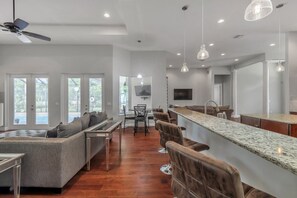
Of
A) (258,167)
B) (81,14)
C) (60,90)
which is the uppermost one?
(81,14)

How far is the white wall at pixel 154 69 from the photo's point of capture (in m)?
7.97

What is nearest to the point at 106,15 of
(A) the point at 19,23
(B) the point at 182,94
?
(A) the point at 19,23

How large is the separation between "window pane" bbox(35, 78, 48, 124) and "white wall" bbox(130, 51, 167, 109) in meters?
3.50

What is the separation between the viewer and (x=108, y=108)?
23.6 ft

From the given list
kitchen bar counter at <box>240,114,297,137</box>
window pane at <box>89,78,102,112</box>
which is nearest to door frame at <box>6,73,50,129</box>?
window pane at <box>89,78,102,112</box>

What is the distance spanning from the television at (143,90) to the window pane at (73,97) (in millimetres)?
2373

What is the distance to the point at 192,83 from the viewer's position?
498 inches

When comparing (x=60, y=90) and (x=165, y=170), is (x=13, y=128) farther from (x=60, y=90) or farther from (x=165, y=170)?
(x=165, y=170)

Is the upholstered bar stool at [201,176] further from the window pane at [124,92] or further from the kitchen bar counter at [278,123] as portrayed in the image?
the window pane at [124,92]

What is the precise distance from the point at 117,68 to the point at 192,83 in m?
6.76

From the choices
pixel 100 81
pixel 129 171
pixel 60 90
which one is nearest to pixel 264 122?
pixel 129 171

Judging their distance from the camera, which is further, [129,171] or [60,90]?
[60,90]

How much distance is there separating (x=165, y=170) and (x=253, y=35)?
18.2ft

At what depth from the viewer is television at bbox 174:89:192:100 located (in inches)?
491
